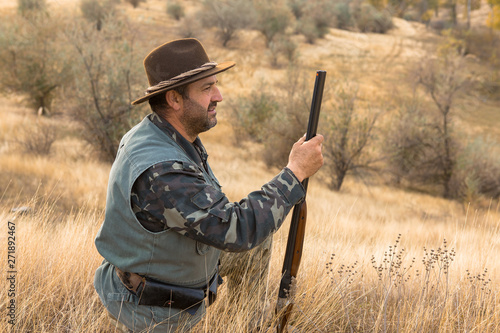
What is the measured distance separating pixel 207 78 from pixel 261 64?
31851 mm

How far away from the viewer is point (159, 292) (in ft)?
6.52

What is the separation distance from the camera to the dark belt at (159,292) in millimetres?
1980

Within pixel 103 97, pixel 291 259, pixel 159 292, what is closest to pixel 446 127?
pixel 103 97

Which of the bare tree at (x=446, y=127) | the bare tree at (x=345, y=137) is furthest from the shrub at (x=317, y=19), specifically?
the bare tree at (x=345, y=137)

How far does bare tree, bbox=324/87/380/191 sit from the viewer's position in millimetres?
13180

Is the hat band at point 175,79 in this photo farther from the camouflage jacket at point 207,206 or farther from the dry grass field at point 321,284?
the dry grass field at point 321,284

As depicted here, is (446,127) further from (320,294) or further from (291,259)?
(291,259)

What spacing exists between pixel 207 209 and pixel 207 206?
2 cm

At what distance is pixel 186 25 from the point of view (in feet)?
113

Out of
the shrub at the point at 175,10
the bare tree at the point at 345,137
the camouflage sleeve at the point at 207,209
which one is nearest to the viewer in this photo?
the camouflage sleeve at the point at 207,209

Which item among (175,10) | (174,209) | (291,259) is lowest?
(175,10)

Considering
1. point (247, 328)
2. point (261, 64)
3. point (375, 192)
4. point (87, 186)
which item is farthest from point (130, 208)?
point (261, 64)

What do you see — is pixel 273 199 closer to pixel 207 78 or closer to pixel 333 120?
pixel 207 78

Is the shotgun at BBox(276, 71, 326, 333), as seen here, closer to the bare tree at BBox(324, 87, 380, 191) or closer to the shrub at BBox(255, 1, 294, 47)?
the bare tree at BBox(324, 87, 380, 191)
